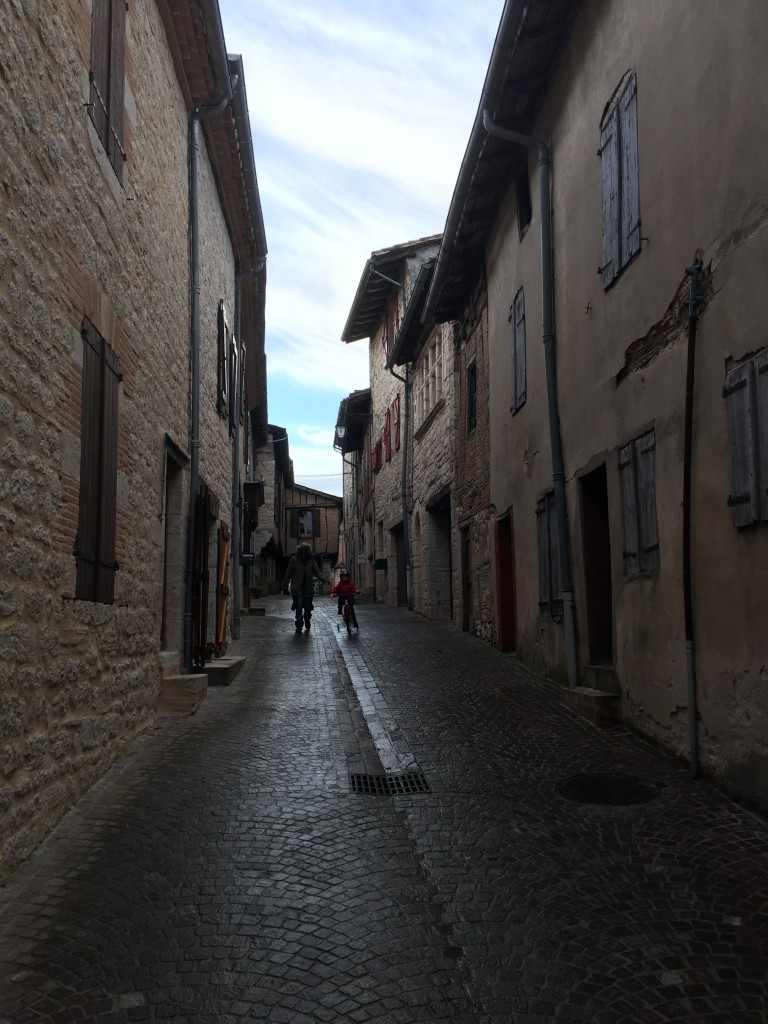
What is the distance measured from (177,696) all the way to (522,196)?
23.4ft

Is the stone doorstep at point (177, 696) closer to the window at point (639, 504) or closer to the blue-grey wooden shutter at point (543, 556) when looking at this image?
the window at point (639, 504)

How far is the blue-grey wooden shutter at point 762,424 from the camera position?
177 inches

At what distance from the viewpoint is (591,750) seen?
241 inches

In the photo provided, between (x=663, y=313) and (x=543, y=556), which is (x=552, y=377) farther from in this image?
(x=663, y=313)

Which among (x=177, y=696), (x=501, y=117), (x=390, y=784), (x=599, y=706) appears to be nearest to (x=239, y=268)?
(x=501, y=117)

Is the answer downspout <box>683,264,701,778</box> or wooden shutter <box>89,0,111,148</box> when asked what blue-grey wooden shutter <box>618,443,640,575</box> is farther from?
wooden shutter <box>89,0,111,148</box>

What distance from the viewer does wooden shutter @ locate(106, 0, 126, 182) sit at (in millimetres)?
5824

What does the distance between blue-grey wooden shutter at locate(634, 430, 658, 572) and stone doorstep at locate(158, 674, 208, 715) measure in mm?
3815

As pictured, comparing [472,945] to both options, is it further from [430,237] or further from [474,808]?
[430,237]

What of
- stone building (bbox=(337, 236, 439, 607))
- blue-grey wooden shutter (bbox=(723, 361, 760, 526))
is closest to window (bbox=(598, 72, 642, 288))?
blue-grey wooden shutter (bbox=(723, 361, 760, 526))

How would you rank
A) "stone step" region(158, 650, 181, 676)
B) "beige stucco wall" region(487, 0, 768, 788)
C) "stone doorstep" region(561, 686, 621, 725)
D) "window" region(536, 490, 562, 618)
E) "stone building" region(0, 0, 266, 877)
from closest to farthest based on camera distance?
"stone building" region(0, 0, 266, 877) < "beige stucco wall" region(487, 0, 768, 788) < "stone doorstep" region(561, 686, 621, 725) < "stone step" region(158, 650, 181, 676) < "window" region(536, 490, 562, 618)

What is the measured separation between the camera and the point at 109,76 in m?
5.79

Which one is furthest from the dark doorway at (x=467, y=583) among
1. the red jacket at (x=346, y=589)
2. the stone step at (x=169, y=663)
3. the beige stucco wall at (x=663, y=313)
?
the stone step at (x=169, y=663)

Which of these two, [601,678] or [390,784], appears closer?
[390,784]
